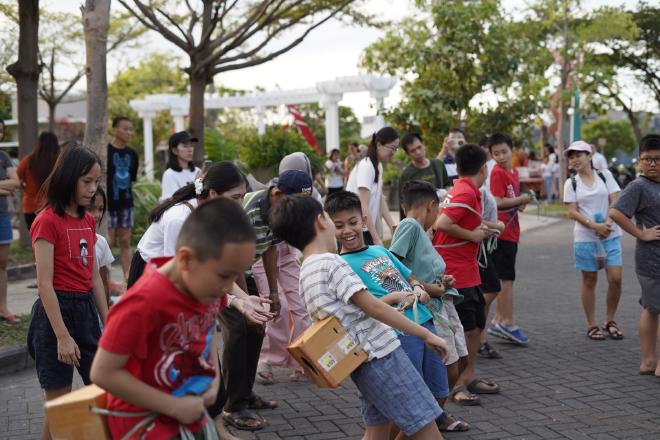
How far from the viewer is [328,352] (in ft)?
11.6

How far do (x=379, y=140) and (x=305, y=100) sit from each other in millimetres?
18638

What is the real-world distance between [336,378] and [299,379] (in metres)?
3.19

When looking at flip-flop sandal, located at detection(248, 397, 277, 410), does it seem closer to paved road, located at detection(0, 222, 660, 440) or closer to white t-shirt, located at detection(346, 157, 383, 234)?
paved road, located at detection(0, 222, 660, 440)

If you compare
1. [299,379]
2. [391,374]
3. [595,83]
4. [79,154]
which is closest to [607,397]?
[299,379]

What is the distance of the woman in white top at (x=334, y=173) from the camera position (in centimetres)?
2006

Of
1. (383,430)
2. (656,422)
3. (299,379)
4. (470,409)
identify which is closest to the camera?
(383,430)

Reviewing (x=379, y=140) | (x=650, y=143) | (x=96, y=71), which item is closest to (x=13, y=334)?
(x=96, y=71)

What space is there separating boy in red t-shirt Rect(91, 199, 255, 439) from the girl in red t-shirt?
1.49 meters

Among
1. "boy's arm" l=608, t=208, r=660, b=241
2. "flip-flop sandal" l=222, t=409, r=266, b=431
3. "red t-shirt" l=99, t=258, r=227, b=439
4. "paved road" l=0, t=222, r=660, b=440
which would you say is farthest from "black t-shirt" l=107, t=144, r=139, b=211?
"red t-shirt" l=99, t=258, r=227, b=439

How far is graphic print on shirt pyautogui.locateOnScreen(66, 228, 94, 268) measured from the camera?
4061mm

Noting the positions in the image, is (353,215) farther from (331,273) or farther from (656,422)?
(656,422)

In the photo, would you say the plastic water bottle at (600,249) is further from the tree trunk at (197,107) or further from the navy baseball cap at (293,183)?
the tree trunk at (197,107)

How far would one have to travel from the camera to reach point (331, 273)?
363 cm

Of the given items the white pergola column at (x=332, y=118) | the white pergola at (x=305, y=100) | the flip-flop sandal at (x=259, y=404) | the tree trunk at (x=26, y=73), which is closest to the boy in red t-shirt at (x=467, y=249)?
the flip-flop sandal at (x=259, y=404)
